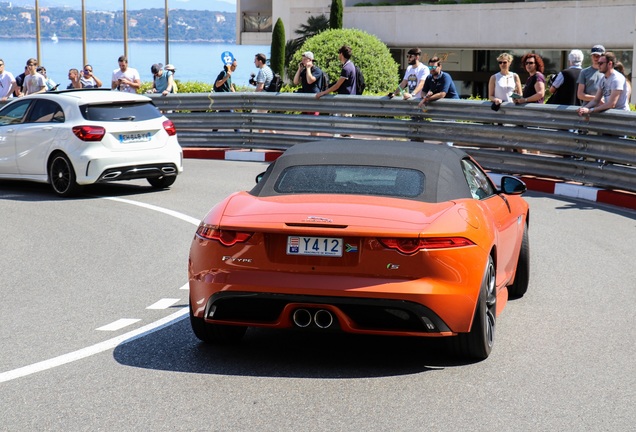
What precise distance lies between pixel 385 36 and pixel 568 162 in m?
35.6

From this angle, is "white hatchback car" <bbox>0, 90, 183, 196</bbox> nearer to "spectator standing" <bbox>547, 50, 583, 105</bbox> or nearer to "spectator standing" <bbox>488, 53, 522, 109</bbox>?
"spectator standing" <bbox>488, 53, 522, 109</bbox>

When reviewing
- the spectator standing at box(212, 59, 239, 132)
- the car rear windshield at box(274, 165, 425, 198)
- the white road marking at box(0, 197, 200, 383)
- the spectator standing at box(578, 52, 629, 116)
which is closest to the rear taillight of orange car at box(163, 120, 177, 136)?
the spectator standing at box(578, 52, 629, 116)

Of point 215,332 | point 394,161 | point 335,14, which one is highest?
point 335,14

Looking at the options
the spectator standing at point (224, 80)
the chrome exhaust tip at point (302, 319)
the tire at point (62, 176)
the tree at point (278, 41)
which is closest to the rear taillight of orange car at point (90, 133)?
the tire at point (62, 176)

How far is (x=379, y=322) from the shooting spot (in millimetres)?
6258

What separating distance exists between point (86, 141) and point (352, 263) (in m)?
9.30

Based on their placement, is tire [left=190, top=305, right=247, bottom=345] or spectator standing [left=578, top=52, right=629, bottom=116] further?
spectator standing [left=578, top=52, right=629, bottom=116]

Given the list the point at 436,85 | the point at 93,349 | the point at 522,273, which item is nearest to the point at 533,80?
the point at 436,85

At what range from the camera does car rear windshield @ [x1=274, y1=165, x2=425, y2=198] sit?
6.83m

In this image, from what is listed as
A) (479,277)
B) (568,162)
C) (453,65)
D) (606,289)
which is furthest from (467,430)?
(453,65)

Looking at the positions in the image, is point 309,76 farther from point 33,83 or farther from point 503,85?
point 33,83

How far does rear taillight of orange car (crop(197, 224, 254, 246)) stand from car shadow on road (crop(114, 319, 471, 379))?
719 millimetres

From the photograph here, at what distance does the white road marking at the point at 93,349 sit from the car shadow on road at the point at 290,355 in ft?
0.24

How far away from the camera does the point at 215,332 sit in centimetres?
678
